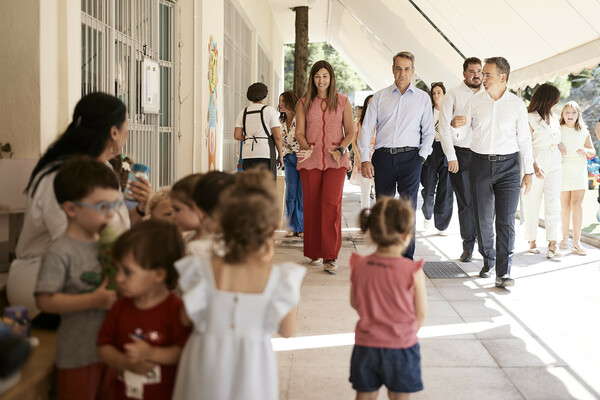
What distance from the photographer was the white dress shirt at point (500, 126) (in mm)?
5922

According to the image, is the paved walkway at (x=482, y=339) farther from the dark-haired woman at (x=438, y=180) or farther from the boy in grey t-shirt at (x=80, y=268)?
the dark-haired woman at (x=438, y=180)

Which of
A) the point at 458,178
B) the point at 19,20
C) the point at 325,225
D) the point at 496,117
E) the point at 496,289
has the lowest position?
the point at 496,289

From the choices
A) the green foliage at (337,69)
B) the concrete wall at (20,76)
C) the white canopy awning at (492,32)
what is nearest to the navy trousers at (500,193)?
the white canopy awning at (492,32)

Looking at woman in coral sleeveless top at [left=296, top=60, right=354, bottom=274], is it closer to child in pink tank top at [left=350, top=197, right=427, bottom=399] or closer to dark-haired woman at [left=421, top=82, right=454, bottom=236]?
dark-haired woman at [left=421, top=82, right=454, bottom=236]

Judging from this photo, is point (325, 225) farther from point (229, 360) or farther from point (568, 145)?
point (229, 360)

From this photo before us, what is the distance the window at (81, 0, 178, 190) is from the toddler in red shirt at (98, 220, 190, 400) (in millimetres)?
2868

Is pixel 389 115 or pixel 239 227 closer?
pixel 239 227

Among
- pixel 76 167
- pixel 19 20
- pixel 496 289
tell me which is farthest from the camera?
pixel 496 289

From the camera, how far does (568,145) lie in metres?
7.99

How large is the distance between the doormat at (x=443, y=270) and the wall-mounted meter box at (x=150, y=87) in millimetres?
3003

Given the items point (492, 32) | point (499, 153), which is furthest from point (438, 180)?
point (499, 153)

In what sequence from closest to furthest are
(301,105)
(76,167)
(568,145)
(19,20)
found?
(76,167), (19,20), (301,105), (568,145)

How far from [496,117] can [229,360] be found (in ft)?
14.5

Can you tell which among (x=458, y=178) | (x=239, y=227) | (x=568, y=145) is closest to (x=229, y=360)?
(x=239, y=227)
